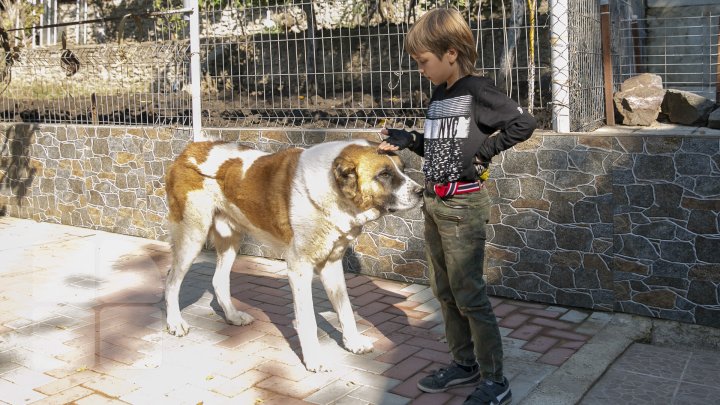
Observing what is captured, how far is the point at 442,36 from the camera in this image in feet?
12.9

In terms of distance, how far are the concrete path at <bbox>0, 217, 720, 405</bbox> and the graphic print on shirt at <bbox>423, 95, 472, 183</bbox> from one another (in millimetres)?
1334

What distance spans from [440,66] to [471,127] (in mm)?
376

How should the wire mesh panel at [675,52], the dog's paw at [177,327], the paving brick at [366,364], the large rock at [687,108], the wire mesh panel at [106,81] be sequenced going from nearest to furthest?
the paving brick at [366,364] < the dog's paw at [177,327] < the large rock at [687,108] < the wire mesh panel at [675,52] < the wire mesh panel at [106,81]

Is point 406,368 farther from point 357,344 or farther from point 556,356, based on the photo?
point 556,356

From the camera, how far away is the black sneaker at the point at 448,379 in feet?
14.5

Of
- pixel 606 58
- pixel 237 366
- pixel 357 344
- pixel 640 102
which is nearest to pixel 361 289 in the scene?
pixel 357 344

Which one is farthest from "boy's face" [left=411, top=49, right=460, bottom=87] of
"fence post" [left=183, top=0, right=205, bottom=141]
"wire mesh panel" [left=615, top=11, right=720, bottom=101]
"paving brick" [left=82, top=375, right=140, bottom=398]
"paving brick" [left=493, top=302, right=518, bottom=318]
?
"fence post" [left=183, top=0, right=205, bottom=141]

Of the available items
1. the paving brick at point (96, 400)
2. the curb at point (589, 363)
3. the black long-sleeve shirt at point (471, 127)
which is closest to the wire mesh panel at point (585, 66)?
the curb at point (589, 363)

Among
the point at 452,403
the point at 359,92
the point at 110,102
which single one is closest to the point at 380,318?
the point at 452,403

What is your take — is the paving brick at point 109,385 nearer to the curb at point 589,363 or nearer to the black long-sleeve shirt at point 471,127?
the black long-sleeve shirt at point 471,127

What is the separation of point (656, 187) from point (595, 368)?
1.50 m

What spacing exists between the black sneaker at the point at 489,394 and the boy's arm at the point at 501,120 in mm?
1256

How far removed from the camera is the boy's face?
404 centimetres

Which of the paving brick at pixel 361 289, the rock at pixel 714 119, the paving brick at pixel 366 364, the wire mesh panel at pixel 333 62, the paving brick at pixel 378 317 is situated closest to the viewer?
the paving brick at pixel 366 364
